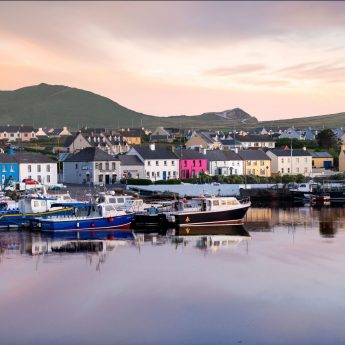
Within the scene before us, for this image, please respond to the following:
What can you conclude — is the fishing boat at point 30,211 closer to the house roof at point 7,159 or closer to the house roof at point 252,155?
the house roof at point 7,159

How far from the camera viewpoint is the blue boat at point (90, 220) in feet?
132

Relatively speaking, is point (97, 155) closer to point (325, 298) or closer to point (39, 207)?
point (39, 207)

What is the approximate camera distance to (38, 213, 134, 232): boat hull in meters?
40.2

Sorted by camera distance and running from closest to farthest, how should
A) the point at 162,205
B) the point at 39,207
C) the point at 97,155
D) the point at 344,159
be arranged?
the point at 39,207, the point at 162,205, the point at 97,155, the point at 344,159

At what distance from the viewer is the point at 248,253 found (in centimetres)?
3262

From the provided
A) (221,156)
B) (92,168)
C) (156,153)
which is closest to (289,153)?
(221,156)

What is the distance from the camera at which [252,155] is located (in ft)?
275

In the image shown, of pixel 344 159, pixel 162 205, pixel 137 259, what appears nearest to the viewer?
pixel 137 259

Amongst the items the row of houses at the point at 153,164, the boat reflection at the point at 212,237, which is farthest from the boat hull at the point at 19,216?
the row of houses at the point at 153,164

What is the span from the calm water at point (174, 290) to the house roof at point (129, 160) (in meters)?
36.7

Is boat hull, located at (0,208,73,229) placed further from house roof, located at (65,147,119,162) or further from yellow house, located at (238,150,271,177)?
yellow house, located at (238,150,271,177)

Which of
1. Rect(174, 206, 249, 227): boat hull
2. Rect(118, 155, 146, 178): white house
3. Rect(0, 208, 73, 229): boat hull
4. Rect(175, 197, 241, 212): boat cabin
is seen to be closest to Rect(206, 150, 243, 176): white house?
Rect(118, 155, 146, 178): white house

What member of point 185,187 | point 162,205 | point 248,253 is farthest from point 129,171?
point 248,253

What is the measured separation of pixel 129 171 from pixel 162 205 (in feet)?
85.7
